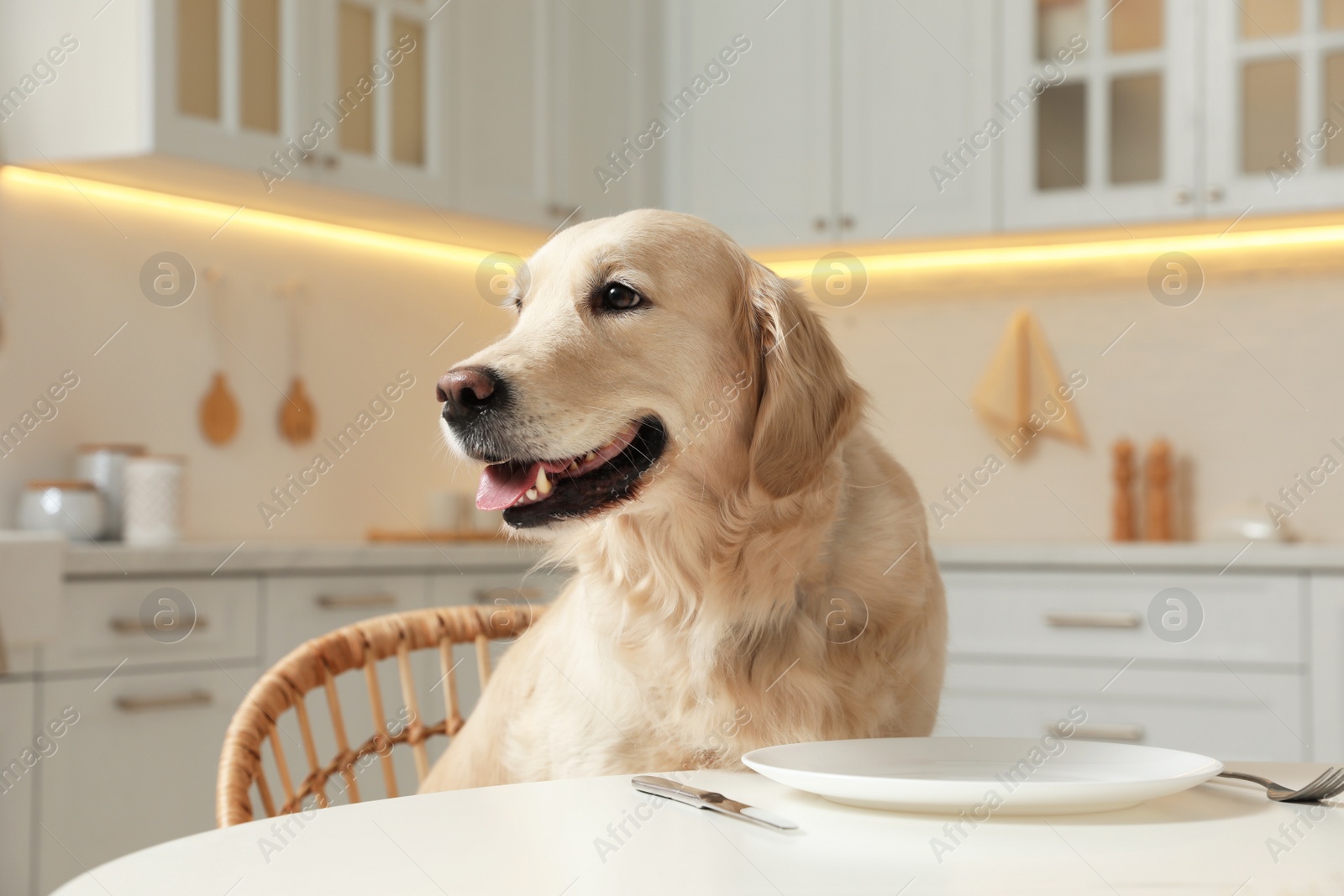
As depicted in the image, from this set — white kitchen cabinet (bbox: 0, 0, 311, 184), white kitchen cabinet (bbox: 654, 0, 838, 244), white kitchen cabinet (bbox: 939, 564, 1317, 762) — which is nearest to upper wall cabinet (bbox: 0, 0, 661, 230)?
white kitchen cabinet (bbox: 0, 0, 311, 184)

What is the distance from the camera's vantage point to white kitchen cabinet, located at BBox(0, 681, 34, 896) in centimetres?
234

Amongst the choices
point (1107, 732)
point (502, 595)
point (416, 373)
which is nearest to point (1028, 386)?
point (1107, 732)

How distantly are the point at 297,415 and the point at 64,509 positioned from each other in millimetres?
910

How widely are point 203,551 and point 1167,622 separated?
2220mm

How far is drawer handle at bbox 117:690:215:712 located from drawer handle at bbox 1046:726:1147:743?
1.96 metres

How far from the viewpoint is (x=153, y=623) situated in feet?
8.62

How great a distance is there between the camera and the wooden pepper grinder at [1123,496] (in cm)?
370

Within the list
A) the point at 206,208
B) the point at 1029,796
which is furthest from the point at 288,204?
the point at 1029,796

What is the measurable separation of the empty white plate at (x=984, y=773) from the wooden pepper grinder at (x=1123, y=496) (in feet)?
9.72

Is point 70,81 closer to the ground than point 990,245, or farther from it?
farther from it

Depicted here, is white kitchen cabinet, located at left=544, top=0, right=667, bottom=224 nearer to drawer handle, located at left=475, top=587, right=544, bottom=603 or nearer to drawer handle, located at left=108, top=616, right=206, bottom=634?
drawer handle, located at left=475, top=587, right=544, bottom=603

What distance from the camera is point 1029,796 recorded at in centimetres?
70

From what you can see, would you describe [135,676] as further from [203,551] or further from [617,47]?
[617,47]

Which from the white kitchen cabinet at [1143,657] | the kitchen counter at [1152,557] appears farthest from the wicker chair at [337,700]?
the kitchen counter at [1152,557]
